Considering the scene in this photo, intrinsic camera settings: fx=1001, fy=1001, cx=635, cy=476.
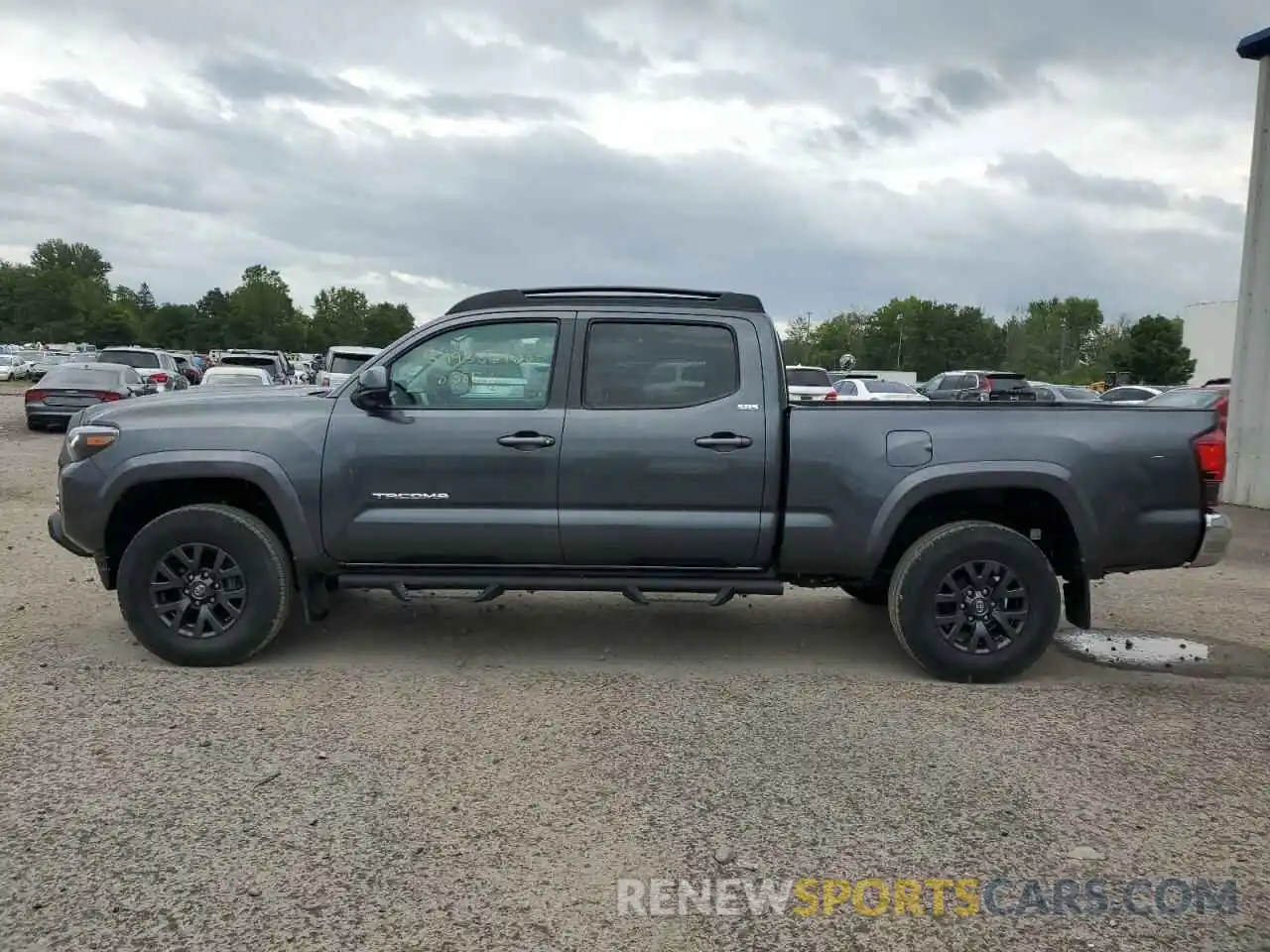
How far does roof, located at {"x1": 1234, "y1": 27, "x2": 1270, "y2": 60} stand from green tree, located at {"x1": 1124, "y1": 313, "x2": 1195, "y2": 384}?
49.2m

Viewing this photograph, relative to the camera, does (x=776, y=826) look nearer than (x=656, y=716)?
Yes

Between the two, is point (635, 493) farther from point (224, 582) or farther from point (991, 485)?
point (224, 582)

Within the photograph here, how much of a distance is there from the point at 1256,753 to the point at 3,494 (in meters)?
12.2

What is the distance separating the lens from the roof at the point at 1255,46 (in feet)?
38.5

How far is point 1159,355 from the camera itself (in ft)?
188

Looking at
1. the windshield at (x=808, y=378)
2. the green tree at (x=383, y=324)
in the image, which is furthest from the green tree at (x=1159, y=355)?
the green tree at (x=383, y=324)

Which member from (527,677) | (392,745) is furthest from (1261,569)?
(392,745)

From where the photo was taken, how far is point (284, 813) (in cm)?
357

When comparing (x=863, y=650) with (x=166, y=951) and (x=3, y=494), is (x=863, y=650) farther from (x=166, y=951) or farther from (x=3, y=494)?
(x=3, y=494)

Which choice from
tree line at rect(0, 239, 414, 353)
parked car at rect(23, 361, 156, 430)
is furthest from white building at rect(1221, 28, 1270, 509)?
tree line at rect(0, 239, 414, 353)

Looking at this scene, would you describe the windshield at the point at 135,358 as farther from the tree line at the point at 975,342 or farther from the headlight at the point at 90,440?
the tree line at the point at 975,342

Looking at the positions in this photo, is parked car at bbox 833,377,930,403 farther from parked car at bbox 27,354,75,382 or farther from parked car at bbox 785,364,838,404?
parked car at bbox 27,354,75,382

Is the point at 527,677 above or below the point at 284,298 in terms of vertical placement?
below

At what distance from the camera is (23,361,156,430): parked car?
18.8 meters
